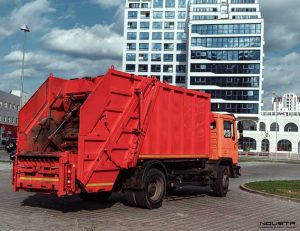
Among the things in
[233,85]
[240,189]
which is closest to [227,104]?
[233,85]

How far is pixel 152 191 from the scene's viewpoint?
12.1m

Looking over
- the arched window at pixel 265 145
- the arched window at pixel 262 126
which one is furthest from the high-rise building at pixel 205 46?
the arched window at pixel 265 145

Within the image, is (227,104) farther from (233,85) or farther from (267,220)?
(267,220)

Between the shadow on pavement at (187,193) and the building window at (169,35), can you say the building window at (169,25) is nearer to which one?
the building window at (169,35)

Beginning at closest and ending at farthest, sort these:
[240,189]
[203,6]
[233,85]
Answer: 1. [240,189]
2. [233,85]
3. [203,6]

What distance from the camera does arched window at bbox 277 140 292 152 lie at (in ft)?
359

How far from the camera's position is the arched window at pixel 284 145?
359 ft

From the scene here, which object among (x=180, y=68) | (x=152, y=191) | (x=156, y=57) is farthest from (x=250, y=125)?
(x=152, y=191)

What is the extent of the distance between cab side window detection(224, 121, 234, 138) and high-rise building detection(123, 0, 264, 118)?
8667 cm

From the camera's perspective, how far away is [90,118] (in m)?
10.4

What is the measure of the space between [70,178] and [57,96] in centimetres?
253

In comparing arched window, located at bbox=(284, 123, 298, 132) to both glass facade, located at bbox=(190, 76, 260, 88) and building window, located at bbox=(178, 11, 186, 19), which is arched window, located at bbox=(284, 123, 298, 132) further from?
building window, located at bbox=(178, 11, 186, 19)

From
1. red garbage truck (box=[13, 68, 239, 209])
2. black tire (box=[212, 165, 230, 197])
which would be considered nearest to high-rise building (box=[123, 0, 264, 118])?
black tire (box=[212, 165, 230, 197])

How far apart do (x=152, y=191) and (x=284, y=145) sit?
103 metres
